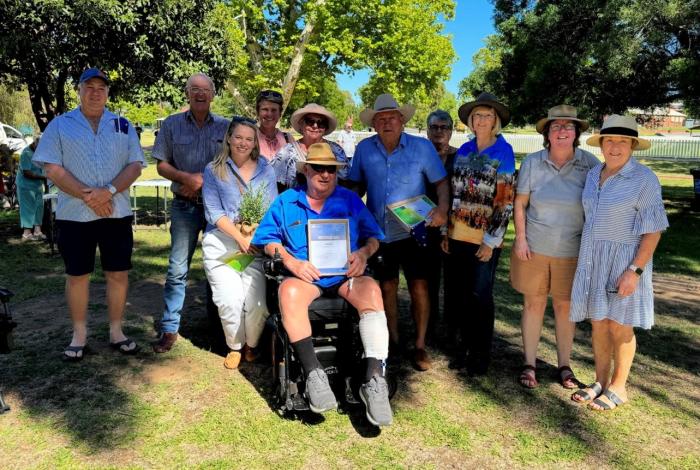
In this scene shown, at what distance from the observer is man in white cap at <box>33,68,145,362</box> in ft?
13.1

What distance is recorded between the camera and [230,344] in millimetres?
4340

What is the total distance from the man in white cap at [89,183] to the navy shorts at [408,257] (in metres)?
1.96

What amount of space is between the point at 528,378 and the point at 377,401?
4.21 ft

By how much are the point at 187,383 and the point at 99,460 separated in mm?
1006

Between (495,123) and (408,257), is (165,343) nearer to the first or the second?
(408,257)

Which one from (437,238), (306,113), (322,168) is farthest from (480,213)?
(306,113)

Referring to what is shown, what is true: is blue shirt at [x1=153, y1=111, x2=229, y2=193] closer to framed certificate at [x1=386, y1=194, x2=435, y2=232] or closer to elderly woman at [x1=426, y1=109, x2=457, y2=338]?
framed certificate at [x1=386, y1=194, x2=435, y2=232]

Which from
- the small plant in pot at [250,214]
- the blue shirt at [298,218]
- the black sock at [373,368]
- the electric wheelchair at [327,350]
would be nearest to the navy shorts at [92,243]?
the small plant in pot at [250,214]

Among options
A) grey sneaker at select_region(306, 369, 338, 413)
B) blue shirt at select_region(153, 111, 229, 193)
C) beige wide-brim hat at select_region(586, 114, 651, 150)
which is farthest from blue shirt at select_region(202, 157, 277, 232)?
beige wide-brim hat at select_region(586, 114, 651, 150)

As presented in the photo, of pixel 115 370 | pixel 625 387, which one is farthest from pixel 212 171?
pixel 625 387

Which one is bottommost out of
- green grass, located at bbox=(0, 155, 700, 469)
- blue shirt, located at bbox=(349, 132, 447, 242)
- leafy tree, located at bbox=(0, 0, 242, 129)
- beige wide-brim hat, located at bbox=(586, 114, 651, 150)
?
green grass, located at bbox=(0, 155, 700, 469)

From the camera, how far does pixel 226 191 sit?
416cm

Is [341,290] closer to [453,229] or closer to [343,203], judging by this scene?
[343,203]

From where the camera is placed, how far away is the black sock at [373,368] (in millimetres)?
3459
